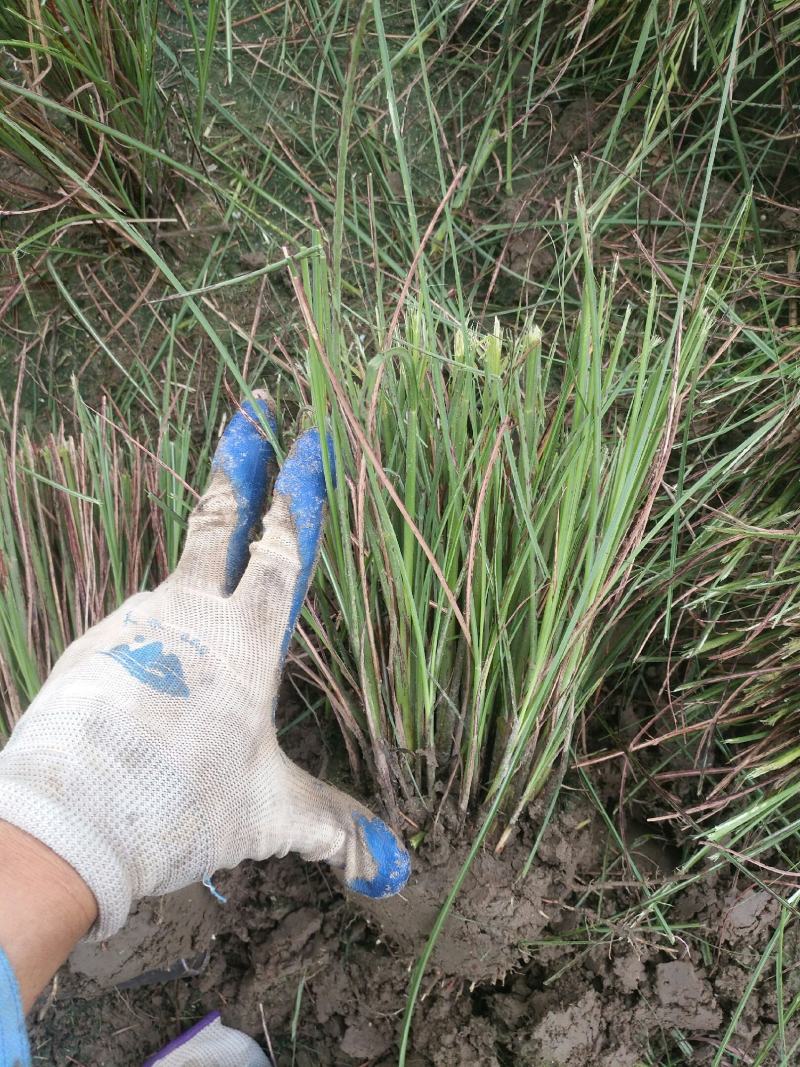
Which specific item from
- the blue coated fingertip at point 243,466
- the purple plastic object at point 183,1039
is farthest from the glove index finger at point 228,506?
the purple plastic object at point 183,1039

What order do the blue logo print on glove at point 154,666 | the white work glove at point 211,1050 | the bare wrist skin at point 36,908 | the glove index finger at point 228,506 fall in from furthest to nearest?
the white work glove at point 211,1050 → the glove index finger at point 228,506 → the blue logo print on glove at point 154,666 → the bare wrist skin at point 36,908

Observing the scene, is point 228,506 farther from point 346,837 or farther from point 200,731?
point 346,837

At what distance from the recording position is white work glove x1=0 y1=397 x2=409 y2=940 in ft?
2.67

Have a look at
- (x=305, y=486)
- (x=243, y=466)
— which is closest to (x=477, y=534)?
(x=305, y=486)

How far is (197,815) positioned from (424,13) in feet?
4.38

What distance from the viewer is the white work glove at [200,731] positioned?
0.81 metres

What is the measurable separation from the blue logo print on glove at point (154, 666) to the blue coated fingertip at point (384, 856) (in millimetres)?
288

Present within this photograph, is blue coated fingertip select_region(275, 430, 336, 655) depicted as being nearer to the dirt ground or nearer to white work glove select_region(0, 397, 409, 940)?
white work glove select_region(0, 397, 409, 940)

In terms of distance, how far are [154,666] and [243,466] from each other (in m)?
0.27

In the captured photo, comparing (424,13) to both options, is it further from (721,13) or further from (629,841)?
(629,841)

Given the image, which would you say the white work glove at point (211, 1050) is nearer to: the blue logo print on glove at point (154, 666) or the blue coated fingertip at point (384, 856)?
the blue coated fingertip at point (384, 856)

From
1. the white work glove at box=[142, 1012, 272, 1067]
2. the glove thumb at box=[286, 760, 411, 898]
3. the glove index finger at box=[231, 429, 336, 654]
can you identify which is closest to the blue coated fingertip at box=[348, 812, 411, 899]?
the glove thumb at box=[286, 760, 411, 898]

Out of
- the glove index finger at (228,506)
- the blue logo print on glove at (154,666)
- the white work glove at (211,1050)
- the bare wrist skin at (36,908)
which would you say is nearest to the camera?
the bare wrist skin at (36,908)

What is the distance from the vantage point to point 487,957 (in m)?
1.04
